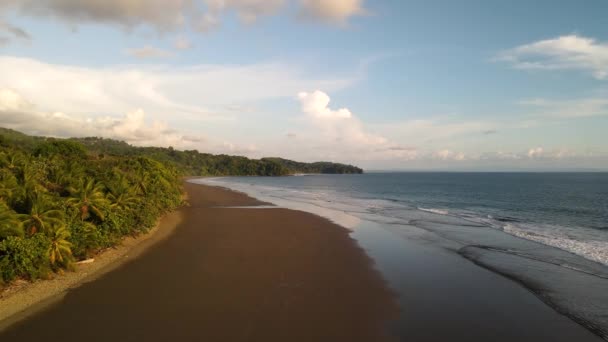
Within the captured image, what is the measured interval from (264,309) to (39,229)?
9087 mm

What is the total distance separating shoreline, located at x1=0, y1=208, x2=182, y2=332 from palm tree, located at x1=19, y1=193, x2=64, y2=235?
2.01 meters

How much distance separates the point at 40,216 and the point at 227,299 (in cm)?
791

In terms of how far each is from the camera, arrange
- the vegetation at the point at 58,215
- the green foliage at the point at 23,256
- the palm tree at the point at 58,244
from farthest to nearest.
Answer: the palm tree at the point at 58,244, the vegetation at the point at 58,215, the green foliage at the point at 23,256

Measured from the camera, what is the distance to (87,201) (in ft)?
52.1

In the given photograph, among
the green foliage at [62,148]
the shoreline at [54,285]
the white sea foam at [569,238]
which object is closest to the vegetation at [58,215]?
the shoreline at [54,285]

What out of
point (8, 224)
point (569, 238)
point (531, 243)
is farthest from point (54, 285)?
point (569, 238)

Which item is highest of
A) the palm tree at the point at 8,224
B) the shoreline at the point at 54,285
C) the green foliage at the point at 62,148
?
the green foliage at the point at 62,148

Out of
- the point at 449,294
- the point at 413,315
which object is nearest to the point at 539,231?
the point at 449,294

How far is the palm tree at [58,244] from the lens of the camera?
41.7 ft

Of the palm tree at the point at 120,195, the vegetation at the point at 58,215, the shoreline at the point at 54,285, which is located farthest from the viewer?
the palm tree at the point at 120,195

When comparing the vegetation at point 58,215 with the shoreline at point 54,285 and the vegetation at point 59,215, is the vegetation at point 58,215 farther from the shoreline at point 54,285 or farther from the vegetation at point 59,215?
the shoreline at point 54,285

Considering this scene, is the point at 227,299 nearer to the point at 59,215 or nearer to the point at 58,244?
the point at 58,244

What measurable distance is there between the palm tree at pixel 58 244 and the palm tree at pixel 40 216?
10.7 inches

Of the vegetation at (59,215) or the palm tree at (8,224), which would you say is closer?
the palm tree at (8,224)
